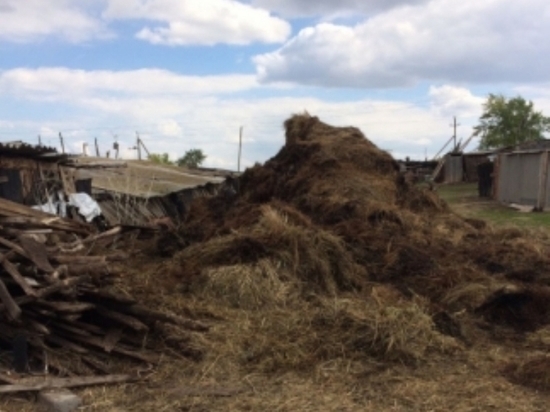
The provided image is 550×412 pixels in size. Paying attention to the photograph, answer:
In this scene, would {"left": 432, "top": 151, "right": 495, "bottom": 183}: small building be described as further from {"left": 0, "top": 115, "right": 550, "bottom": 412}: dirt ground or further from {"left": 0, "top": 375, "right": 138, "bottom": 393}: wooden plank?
{"left": 0, "top": 375, "right": 138, "bottom": 393}: wooden plank

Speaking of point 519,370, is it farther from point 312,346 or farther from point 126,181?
point 126,181

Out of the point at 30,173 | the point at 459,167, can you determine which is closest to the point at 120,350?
the point at 30,173

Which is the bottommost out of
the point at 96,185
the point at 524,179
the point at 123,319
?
the point at 123,319

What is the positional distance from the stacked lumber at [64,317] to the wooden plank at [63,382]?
0.20 meters

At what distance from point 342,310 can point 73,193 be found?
986cm

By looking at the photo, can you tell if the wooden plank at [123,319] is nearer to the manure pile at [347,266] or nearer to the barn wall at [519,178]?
the manure pile at [347,266]

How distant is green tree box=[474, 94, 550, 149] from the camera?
1933 inches

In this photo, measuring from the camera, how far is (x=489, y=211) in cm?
2048

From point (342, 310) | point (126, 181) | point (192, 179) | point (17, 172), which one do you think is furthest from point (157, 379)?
point (192, 179)

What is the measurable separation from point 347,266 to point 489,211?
44.4ft

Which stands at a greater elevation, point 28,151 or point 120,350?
point 28,151

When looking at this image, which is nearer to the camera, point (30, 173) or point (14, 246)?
point (14, 246)

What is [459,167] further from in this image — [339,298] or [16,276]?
[16,276]

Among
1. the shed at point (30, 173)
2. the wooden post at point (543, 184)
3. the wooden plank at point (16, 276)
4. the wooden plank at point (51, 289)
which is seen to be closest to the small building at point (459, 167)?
the wooden post at point (543, 184)
